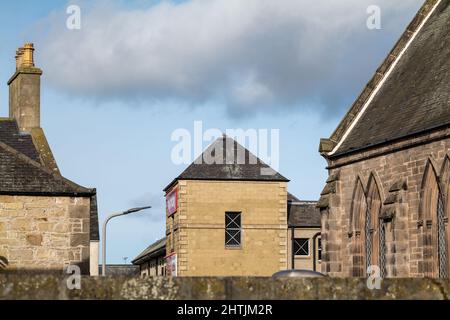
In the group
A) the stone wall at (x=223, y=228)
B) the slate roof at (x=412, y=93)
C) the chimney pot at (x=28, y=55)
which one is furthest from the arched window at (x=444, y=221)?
A: the stone wall at (x=223, y=228)

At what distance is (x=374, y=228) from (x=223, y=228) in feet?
128

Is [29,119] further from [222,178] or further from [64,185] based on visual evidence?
[222,178]

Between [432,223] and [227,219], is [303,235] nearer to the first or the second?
[227,219]

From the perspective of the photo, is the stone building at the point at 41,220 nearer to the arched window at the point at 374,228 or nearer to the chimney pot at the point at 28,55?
the chimney pot at the point at 28,55

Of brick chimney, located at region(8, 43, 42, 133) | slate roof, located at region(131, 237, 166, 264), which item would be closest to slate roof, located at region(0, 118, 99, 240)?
brick chimney, located at region(8, 43, 42, 133)

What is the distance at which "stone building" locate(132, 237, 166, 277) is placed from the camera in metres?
90.6

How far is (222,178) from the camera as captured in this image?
81875 mm

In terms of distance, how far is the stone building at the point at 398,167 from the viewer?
122ft

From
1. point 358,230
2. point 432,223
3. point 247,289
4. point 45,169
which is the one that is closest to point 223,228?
point 358,230

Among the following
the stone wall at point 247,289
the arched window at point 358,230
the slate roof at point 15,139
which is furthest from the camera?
the arched window at point 358,230

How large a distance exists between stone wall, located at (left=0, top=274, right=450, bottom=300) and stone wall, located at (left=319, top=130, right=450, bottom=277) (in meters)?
29.0

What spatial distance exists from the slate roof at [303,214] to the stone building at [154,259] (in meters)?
10.2

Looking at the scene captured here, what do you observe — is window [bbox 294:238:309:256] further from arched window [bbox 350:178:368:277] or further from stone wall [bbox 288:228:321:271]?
arched window [bbox 350:178:368:277]

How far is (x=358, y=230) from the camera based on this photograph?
140 ft
